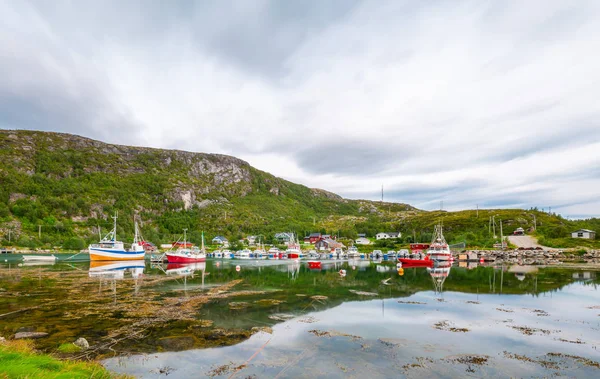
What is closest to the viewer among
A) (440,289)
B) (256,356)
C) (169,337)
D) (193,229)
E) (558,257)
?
(256,356)

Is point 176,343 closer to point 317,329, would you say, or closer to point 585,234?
point 317,329

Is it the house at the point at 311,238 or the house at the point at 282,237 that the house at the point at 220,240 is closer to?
the house at the point at 282,237

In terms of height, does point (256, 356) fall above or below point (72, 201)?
below

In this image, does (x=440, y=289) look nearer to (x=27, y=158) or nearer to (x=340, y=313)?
(x=340, y=313)

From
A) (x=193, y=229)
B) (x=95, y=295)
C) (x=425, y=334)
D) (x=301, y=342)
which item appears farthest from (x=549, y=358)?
(x=193, y=229)

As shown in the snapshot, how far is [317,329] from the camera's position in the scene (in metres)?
→ 20.5

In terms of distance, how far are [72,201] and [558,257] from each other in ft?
640

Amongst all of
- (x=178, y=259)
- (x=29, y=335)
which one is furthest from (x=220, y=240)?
(x=29, y=335)

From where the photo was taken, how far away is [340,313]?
2536 centimetres

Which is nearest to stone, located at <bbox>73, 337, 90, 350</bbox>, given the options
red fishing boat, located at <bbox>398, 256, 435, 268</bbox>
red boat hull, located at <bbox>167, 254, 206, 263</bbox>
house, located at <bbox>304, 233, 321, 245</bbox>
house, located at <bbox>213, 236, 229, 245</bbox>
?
red fishing boat, located at <bbox>398, 256, 435, 268</bbox>

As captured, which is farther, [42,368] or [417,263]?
[417,263]

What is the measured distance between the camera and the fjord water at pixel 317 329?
14.4 m

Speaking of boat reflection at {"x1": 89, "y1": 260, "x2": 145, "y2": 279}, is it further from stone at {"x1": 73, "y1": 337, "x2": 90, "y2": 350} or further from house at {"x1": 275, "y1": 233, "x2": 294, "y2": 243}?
house at {"x1": 275, "y1": 233, "x2": 294, "y2": 243}

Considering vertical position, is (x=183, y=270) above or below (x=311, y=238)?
below
